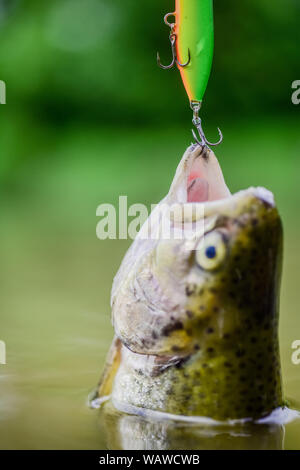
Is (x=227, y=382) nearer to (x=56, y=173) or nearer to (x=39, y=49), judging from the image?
(x=56, y=173)

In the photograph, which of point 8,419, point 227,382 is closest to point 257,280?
point 227,382

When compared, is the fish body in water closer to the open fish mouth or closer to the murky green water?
the open fish mouth

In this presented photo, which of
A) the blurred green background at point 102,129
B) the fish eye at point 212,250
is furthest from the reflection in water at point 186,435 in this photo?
the blurred green background at point 102,129

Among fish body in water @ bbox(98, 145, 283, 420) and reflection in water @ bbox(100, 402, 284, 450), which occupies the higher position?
fish body in water @ bbox(98, 145, 283, 420)

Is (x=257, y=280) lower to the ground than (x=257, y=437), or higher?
higher

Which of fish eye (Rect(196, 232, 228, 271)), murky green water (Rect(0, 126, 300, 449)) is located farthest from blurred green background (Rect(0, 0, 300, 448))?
fish eye (Rect(196, 232, 228, 271))

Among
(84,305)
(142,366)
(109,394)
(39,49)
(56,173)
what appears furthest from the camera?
(39,49)

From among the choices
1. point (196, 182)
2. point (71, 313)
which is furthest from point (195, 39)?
point (71, 313)

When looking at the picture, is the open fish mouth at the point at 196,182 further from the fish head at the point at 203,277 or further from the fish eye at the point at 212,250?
the fish eye at the point at 212,250
